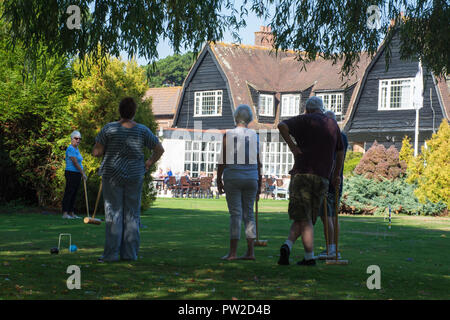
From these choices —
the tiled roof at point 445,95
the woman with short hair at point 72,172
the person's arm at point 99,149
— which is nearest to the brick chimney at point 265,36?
the person's arm at point 99,149

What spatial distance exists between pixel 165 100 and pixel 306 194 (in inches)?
2347

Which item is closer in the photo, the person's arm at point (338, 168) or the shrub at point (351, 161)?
the person's arm at point (338, 168)

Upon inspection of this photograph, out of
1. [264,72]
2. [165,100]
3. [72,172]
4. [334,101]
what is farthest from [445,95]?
[165,100]

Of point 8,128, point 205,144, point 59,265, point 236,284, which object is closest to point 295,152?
point 236,284

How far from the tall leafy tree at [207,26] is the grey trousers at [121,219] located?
6.96 feet

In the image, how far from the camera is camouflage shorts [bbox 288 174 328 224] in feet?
29.2

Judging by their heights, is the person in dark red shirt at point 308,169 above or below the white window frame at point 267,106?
below

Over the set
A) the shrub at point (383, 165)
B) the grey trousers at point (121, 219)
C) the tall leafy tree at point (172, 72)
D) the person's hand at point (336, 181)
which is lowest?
the grey trousers at point (121, 219)

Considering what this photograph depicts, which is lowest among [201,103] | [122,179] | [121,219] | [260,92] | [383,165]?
[121,219]

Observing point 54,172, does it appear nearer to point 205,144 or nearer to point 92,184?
point 92,184

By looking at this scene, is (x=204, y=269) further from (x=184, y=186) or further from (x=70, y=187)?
(x=184, y=186)

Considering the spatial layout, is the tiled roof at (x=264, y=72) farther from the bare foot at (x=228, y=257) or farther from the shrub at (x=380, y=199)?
the bare foot at (x=228, y=257)

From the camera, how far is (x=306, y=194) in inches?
351

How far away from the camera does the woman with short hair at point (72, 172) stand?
52.9 feet
